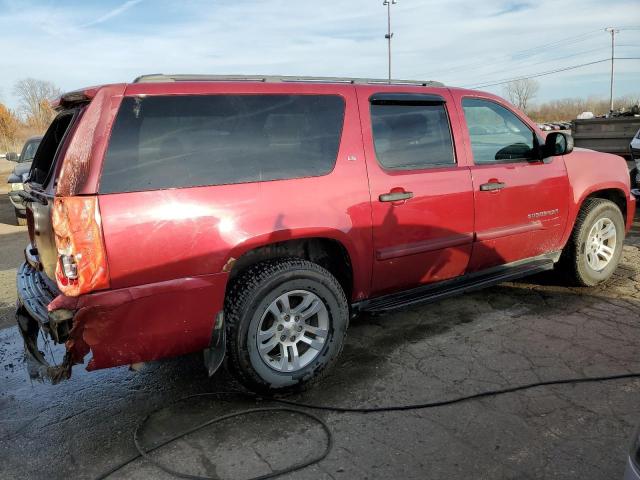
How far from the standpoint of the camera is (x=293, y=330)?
3369 mm

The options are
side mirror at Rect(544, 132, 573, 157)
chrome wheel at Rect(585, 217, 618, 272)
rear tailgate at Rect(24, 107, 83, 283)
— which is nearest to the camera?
rear tailgate at Rect(24, 107, 83, 283)

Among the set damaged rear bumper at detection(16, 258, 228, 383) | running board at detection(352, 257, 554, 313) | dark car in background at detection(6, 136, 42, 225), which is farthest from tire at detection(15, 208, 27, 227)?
running board at detection(352, 257, 554, 313)

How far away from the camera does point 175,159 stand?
2936mm

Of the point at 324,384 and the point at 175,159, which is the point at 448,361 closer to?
the point at 324,384

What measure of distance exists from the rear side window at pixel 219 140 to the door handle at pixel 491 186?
53.6 inches

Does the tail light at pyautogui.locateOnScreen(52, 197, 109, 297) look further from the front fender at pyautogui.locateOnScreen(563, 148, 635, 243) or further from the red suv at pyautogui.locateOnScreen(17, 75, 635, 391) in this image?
the front fender at pyautogui.locateOnScreen(563, 148, 635, 243)

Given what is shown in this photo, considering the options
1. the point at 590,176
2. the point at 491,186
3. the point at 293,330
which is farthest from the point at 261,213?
the point at 590,176

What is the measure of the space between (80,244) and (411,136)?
2.41 meters

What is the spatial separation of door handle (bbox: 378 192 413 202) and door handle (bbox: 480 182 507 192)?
0.77 metres

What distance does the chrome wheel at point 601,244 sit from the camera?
5.11 meters

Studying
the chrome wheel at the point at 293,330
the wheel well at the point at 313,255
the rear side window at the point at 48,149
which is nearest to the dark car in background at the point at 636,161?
the wheel well at the point at 313,255

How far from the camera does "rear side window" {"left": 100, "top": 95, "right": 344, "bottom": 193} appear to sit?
9.30ft

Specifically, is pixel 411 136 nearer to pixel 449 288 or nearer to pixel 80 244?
pixel 449 288

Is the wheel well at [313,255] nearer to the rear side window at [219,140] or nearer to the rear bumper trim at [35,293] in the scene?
the rear side window at [219,140]
